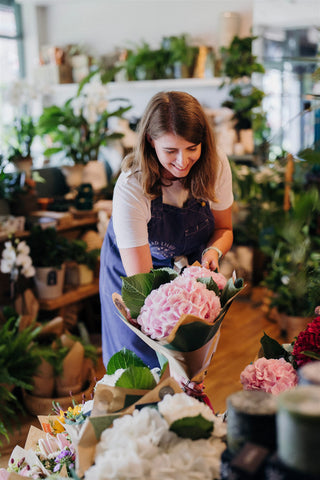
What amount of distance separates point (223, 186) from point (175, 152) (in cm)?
34

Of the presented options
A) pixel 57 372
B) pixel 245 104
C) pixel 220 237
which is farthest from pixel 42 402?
pixel 245 104

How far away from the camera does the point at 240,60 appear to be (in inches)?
173

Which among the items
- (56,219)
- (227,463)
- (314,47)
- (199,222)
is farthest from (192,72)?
(227,463)

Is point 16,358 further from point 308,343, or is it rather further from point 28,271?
point 308,343

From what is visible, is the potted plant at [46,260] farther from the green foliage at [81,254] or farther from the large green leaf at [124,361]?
the large green leaf at [124,361]

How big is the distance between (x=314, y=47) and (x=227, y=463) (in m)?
5.27

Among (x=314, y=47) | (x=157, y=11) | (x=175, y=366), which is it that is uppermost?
(x=157, y=11)

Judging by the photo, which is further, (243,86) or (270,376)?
(243,86)

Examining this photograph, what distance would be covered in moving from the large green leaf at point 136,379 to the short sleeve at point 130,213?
0.63m

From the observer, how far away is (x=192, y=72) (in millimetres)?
4730

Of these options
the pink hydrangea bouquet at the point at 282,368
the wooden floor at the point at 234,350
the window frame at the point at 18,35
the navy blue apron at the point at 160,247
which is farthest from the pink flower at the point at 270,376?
the window frame at the point at 18,35

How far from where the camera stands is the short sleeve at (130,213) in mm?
1551

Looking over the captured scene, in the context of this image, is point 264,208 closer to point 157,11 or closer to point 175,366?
point 157,11

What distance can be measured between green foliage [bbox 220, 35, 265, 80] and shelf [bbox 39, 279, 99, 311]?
2162 millimetres
